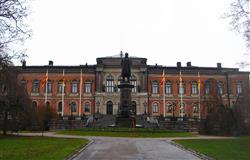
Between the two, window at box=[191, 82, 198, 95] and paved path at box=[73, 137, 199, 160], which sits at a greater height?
window at box=[191, 82, 198, 95]

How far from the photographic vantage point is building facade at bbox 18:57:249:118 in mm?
72812

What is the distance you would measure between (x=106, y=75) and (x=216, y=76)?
2423 centimetres

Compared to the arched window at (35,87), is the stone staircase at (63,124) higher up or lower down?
lower down

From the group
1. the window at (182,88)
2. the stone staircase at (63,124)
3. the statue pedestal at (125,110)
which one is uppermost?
the window at (182,88)

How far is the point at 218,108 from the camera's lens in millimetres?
40625

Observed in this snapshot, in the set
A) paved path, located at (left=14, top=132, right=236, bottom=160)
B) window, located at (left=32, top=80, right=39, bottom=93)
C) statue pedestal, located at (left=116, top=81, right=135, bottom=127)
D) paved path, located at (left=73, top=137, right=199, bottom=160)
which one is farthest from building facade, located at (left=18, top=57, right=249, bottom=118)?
paved path, located at (left=73, top=137, right=199, bottom=160)

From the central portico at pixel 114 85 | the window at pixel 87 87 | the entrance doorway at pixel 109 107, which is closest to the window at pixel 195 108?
the central portico at pixel 114 85

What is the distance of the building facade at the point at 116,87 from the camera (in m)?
72.8

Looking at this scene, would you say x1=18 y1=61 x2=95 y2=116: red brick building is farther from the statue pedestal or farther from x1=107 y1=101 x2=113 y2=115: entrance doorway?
the statue pedestal

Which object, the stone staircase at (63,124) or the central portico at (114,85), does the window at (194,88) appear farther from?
the stone staircase at (63,124)

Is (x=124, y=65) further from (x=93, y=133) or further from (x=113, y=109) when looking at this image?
(x=113, y=109)

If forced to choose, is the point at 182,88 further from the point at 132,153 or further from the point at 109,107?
the point at 132,153

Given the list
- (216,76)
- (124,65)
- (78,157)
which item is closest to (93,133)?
(124,65)

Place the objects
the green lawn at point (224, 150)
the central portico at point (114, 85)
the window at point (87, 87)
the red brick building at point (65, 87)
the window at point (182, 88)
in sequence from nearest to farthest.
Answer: the green lawn at point (224, 150) → the central portico at point (114, 85) → the red brick building at point (65, 87) → the window at point (87, 87) → the window at point (182, 88)
